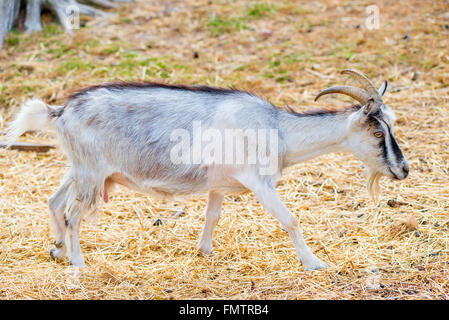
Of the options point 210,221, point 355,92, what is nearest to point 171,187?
point 210,221

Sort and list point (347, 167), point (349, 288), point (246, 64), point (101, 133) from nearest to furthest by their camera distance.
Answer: point (349, 288), point (101, 133), point (347, 167), point (246, 64)

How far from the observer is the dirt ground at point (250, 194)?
12.6 feet

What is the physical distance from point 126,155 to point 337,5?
708 centimetres

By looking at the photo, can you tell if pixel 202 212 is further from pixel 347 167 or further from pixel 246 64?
pixel 246 64

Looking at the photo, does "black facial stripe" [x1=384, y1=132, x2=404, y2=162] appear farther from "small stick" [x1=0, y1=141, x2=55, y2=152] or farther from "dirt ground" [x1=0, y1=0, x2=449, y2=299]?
"small stick" [x1=0, y1=141, x2=55, y2=152]

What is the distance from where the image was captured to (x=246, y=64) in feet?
27.2

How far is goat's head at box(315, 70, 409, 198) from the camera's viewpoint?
400cm

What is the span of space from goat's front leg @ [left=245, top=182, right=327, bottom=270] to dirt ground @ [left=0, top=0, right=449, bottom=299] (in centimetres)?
9

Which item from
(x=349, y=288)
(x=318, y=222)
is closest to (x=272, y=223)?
(x=318, y=222)

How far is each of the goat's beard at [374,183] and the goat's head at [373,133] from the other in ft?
0.20

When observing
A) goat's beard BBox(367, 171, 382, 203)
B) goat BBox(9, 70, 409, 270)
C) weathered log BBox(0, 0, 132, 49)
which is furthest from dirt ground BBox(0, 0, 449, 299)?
goat BBox(9, 70, 409, 270)

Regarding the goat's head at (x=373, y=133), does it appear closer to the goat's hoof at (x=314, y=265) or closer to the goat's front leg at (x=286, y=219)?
the goat's front leg at (x=286, y=219)

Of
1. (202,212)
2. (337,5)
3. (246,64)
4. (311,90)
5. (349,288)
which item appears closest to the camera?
(349,288)

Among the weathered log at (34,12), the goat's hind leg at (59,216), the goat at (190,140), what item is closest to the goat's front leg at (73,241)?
the goat at (190,140)
